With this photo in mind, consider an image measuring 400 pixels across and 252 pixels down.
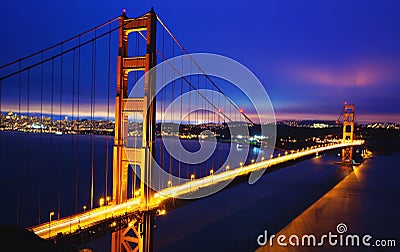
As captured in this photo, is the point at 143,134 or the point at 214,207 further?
the point at 214,207

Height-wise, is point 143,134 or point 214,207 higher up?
point 143,134

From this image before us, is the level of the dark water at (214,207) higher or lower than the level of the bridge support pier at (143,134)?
lower

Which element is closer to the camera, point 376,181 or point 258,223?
point 258,223

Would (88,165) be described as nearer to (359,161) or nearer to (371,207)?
(371,207)

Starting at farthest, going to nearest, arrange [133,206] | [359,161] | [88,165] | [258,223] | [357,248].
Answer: [359,161]
[88,165]
[258,223]
[357,248]
[133,206]

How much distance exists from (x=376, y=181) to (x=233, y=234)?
24.1 meters

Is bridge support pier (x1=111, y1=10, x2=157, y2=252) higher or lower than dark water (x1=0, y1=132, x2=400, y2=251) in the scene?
higher

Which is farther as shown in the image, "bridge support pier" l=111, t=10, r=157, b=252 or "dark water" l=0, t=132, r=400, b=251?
"dark water" l=0, t=132, r=400, b=251

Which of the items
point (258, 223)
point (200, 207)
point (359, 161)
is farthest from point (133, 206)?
point (359, 161)

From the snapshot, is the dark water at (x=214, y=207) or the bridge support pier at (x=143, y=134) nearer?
the bridge support pier at (x=143, y=134)

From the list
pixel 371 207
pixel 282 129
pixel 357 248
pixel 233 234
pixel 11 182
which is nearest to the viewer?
pixel 357 248

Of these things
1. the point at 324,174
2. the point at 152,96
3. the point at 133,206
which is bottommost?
the point at 324,174

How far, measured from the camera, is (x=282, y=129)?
78.8 metres

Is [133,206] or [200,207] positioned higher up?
[133,206]
